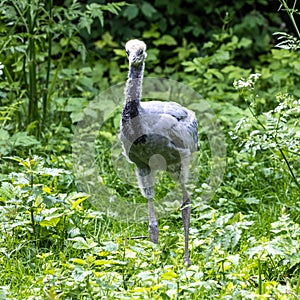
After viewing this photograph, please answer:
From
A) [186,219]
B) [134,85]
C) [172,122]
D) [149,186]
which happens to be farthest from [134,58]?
[186,219]

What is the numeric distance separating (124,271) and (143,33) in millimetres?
4504

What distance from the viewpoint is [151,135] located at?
3.81 metres

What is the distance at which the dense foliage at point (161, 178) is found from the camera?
343cm

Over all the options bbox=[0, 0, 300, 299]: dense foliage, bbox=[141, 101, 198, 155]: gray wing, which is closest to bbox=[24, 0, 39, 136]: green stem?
bbox=[0, 0, 300, 299]: dense foliage

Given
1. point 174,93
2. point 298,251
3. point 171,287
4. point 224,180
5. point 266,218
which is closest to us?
point 171,287

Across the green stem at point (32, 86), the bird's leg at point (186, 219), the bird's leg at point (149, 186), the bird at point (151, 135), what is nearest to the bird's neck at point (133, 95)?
the bird at point (151, 135)

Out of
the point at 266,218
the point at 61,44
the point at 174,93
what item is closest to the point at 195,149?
the point at 266,218

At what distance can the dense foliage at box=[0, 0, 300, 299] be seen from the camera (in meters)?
3.43

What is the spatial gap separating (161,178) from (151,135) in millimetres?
1290

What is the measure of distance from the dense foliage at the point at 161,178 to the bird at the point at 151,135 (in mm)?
230

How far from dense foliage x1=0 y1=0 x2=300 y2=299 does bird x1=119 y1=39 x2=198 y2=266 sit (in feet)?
0.76

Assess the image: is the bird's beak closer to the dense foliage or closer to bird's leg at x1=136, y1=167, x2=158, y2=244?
the dense foliage

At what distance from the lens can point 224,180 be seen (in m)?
5.17

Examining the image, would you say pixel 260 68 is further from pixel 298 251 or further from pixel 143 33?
pixel 298 251
